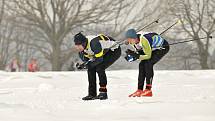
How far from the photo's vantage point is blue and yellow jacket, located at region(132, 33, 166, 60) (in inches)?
326

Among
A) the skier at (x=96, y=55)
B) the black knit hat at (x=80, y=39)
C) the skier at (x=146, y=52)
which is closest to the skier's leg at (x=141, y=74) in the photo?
the skier at (x=146, y=52)

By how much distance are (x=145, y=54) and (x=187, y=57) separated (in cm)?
3702

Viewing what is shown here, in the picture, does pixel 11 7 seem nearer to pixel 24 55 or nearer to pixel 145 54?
pixel 145 54

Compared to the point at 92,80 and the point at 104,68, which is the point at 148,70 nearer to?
the point at 104,68

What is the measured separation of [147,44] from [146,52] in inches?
5.6

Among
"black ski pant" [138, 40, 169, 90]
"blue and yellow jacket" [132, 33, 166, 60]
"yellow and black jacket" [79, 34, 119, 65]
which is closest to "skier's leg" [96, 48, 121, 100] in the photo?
"yellow and black jacket" [79, 34, 119, 65]

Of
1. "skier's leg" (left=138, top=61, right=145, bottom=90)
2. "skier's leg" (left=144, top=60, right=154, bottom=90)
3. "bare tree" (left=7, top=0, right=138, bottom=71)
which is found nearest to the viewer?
"skier's leg" (left=144, top=60, right=154, bottom=90)

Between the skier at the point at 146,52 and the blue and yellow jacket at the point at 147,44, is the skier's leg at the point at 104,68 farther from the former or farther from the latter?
the blue and yellow jacket at the point at 147,44

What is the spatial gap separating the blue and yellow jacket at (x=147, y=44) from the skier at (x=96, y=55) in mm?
420

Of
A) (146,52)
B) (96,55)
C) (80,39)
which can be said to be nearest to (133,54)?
(146,52)

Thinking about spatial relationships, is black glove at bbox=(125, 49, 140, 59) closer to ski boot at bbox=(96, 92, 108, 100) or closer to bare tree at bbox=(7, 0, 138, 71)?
ski boot at bbox=(96, 92, 108, 100)

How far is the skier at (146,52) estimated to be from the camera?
827 cm

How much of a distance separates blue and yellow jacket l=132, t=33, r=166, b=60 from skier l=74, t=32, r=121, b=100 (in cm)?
42

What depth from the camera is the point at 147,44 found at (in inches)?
326
